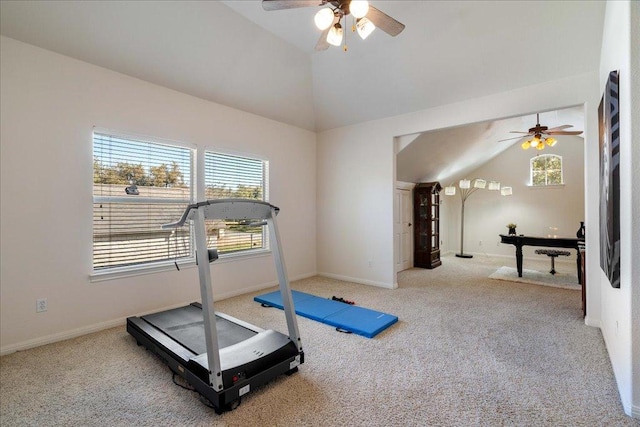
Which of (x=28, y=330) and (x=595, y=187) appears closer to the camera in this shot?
(x=28, y=330)

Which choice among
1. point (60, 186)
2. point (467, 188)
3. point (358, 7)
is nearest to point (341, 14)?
point (358, 7)

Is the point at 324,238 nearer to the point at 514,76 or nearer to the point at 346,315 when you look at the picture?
the point at 346,315

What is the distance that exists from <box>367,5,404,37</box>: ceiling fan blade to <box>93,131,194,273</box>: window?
9.50ft

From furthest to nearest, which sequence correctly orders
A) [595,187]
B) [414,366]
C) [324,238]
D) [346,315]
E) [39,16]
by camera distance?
[324,238] < [346,315] < [595,187] < [39,16] < [414,366]

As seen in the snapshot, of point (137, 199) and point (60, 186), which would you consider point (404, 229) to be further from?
point (60, 186)

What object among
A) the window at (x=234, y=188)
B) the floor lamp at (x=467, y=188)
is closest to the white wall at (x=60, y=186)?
the window at (x=234, y=188)

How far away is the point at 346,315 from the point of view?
11.7 ft

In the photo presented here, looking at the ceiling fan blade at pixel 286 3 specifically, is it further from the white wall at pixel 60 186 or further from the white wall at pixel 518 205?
the white wall at pixel 518 205

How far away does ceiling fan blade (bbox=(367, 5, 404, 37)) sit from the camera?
231 centimetres

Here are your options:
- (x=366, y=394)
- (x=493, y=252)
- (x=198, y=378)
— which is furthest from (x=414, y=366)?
(x=493, y=252)

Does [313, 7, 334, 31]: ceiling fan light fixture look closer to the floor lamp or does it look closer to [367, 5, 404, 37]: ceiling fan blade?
[367, 5, 404, 37]: ceiling fan blade

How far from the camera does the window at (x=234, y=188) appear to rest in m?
4.36

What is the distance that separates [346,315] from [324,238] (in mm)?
2386

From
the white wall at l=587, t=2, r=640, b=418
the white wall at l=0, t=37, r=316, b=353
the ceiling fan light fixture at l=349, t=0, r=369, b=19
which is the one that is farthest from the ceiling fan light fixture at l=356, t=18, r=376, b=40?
the white wall at l=0, t=37, r=316, b=353
